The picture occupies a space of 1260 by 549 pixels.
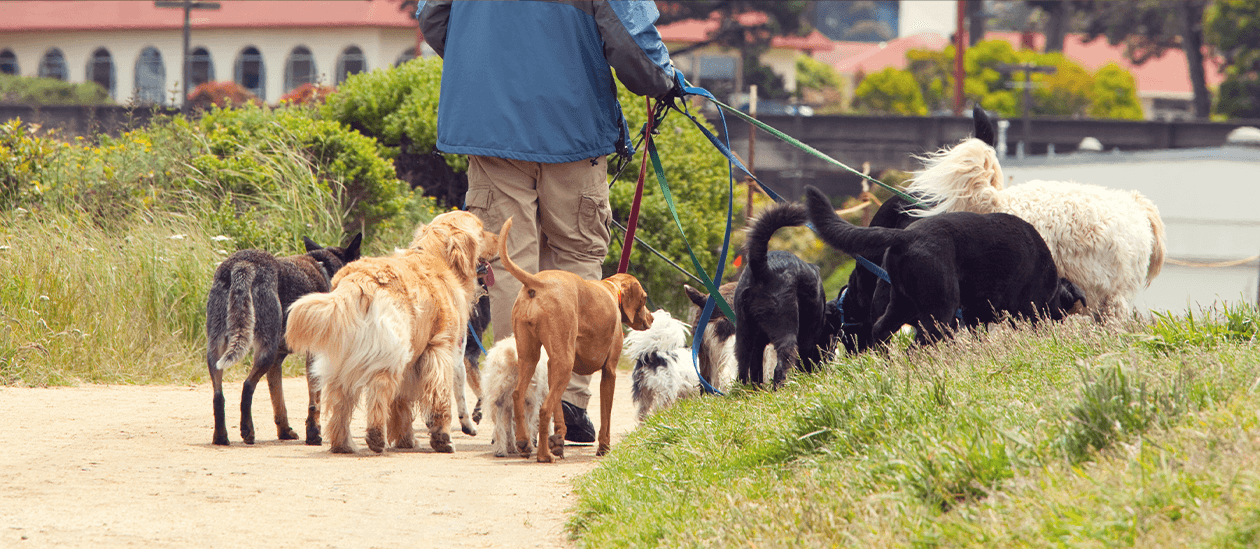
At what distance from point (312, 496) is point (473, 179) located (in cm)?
225

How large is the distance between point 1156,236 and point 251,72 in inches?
2388

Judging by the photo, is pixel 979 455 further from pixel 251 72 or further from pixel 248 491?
pixel 251 72

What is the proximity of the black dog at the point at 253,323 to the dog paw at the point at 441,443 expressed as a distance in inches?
25.6

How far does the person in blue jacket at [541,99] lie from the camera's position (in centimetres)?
579

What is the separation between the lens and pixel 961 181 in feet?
21.5

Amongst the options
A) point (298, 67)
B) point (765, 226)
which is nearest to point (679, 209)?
point (765, 226)

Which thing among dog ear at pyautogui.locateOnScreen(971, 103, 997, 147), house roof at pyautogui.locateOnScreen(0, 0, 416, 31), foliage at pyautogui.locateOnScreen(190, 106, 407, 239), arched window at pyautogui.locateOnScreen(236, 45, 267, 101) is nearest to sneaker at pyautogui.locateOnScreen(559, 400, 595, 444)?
Result: dog ear at pyautogui.locateOnScreen(971, 103, 997, 147)

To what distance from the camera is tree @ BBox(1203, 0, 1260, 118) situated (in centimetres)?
5328

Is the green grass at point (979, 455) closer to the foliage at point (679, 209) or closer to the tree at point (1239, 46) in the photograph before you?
Answer: the foliage at point (679, 209)

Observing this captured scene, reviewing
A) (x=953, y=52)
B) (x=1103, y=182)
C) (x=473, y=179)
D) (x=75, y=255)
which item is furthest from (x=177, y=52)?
(x=473, y=179)

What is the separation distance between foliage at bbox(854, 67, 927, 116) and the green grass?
54.5m

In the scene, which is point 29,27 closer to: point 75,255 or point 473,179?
point 75,255

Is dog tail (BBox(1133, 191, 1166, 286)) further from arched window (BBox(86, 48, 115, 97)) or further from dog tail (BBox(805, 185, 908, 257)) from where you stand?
arched window (BBox(86, 48, 115, 97))

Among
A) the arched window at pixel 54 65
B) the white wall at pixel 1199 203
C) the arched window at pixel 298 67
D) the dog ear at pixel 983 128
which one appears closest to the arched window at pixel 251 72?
the arched window at pixel 298 67
